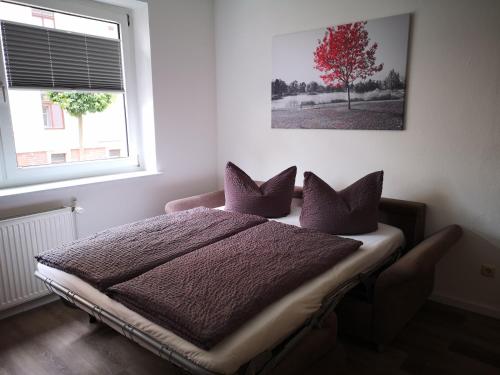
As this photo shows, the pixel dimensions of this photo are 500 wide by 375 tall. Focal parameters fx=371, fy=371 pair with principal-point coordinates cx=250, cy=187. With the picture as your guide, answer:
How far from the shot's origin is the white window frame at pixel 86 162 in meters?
2.58

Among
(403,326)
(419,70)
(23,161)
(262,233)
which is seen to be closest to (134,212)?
(23,161)

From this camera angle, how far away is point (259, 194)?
2.92 meters

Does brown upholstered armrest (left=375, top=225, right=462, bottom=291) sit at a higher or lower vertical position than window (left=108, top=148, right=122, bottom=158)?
lower

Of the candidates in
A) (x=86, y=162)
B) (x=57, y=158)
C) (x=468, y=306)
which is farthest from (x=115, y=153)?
(x=468, y=306)

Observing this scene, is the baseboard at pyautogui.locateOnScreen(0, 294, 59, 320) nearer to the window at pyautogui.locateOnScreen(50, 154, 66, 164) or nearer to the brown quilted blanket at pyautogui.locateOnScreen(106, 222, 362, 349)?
the window at pyautogui.locateOnScreen(50, 154, 66, 164)

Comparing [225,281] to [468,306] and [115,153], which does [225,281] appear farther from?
[115,153]

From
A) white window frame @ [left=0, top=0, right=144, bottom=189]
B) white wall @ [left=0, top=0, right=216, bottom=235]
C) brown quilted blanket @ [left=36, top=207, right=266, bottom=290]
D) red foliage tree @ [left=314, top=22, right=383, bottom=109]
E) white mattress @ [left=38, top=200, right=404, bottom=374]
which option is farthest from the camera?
white wall @ [left=0, top=0, right=216, bottom=235]

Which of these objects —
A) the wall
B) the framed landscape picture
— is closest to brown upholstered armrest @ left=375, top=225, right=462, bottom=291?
the wall

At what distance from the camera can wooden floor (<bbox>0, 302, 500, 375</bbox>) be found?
6.59 feet

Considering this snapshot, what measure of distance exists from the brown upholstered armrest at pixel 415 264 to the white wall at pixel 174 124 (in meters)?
2.10

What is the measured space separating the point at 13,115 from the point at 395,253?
2.82 metres

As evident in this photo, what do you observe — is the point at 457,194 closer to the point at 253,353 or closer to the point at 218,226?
the point at 218,226

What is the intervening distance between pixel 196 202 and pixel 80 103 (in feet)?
4.03

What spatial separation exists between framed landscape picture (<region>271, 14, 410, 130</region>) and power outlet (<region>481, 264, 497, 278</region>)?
1.09 metres
